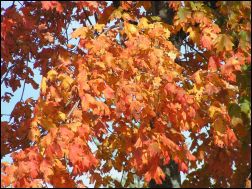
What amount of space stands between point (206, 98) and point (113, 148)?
2.10 m

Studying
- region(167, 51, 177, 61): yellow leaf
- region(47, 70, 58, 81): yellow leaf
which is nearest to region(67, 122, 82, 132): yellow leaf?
region(47, 70, 58, 81): yellow leaf

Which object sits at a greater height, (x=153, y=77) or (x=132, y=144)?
(x=153, y=77)

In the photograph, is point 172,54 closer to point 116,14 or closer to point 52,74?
point 116,14

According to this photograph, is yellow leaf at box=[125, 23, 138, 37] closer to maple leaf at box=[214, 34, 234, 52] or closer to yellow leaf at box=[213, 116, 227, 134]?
maple leaf at box=[214, 34, 234, 52]

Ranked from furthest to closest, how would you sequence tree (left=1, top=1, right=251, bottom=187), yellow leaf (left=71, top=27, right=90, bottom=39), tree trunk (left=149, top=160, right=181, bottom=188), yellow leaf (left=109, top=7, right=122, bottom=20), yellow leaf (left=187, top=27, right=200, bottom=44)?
1. yellow leaf (left=109, top=7, right=122, bottom=20)
2. yellow leaf (left=187, top=27, right=200, bottom=44)
3. tree trunk (left=149, top=160, right=181, bottom=188)
4. yellow leaf (left=71, top=27, right=90, bottom=39)
5. tree (left=1, top=1, right=251, bottom=187)

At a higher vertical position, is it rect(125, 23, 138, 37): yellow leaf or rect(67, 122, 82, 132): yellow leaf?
rect(125, 23, 138, 37): yellow leaf

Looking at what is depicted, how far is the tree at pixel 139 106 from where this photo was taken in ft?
22.9

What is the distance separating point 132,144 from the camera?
7.98 m

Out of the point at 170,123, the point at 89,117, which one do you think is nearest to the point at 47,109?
the point at 89,117

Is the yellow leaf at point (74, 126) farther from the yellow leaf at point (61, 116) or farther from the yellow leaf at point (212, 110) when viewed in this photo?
the yellow leaf at point (212, 110)

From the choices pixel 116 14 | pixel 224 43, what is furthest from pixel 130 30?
pixel 224 43

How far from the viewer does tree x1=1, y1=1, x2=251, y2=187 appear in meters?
6.99

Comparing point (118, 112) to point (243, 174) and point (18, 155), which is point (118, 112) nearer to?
point (18, 155)

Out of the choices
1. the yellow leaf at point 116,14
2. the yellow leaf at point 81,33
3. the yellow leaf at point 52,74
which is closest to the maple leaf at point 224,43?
the yellow leaf at point 116,14
